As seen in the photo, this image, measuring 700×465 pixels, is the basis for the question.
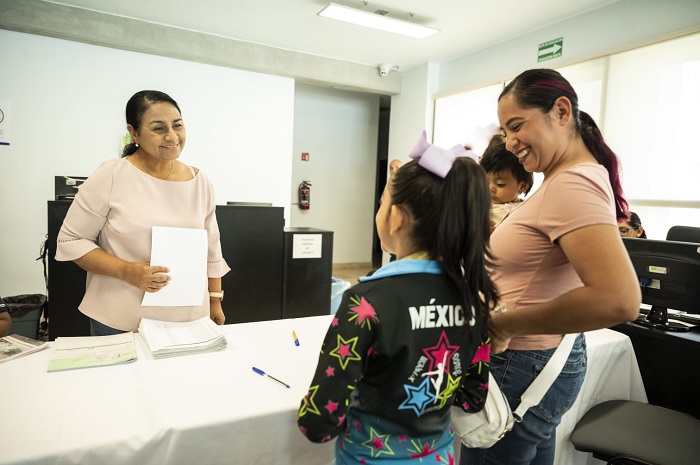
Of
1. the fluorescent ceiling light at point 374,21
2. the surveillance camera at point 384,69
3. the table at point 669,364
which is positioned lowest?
the table at point 669,364

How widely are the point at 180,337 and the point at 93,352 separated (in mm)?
230

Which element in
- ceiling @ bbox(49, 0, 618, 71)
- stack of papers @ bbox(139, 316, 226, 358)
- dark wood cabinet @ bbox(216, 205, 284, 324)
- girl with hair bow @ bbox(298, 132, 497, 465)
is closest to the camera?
girl with hair bow @ bbox(298, 132, 497, 465)

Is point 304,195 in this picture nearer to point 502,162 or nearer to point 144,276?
point 502,162

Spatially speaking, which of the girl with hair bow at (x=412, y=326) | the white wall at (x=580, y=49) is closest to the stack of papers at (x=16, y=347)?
the girl with hair bow at (x=412, y=326)

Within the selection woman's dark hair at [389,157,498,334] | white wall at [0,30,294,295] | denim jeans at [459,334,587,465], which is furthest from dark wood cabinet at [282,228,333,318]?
white wall at [0,30,294,295]

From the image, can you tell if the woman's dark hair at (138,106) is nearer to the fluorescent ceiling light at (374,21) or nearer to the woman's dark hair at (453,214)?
the woman's dark hair at (453,214)

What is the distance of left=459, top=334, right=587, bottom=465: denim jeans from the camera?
3.42 ft

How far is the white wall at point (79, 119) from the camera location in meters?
4.43

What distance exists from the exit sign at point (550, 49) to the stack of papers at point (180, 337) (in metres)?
4.30

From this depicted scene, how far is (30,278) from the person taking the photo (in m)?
4.59

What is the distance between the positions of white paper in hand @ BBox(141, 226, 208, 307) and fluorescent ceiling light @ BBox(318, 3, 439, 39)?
10.9 ft

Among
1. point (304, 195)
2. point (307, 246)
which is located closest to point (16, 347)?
point (307, 246)

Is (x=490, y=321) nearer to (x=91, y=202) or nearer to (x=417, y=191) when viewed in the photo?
(x=417, y=191)

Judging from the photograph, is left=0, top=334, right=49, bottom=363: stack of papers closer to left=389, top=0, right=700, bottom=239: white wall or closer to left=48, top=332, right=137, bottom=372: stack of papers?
left=48, top=332, right=137, bottom=372: stack of papers
